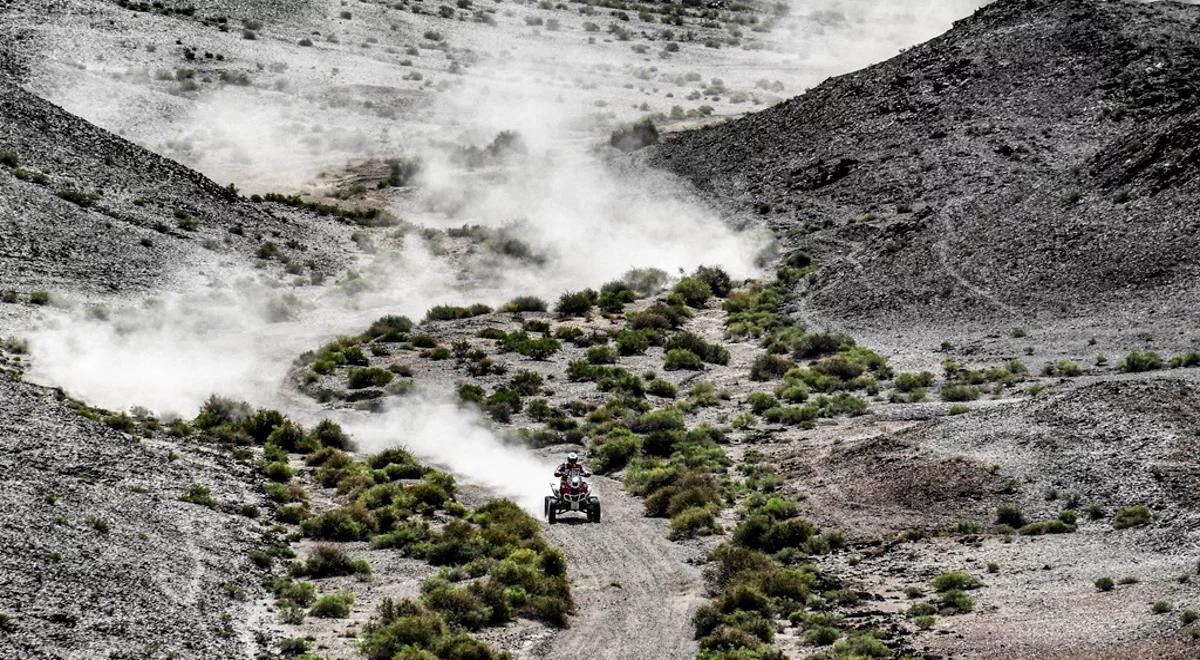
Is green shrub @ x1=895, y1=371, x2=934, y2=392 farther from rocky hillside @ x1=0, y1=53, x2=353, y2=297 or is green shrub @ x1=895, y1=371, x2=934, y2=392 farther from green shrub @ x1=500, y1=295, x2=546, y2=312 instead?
rocky hillside @ x1=0, y1=53, x2=353, y2=297

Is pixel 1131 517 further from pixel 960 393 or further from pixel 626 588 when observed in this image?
pixel 960 393

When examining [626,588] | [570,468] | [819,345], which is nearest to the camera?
[626,588]

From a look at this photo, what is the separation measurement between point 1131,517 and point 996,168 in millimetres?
44391

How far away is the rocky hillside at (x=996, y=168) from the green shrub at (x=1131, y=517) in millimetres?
22509

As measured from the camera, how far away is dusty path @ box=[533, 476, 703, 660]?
33.6 meters

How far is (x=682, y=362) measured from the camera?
62.0 meters

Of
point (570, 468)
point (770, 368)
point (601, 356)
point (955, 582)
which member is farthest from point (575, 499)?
point (601, 356)

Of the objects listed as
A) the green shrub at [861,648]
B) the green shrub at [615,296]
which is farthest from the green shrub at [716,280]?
the green shrub at [861,648]

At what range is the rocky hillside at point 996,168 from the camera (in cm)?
6272

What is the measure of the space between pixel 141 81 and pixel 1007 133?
50.2 meters

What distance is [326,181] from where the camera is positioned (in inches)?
3733

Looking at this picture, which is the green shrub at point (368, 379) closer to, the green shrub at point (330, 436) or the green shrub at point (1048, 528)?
the green shrub at point (330, 436)

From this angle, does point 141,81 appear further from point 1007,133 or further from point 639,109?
point 1007,133

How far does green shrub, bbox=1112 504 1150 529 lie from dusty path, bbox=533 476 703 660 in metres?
8.80
